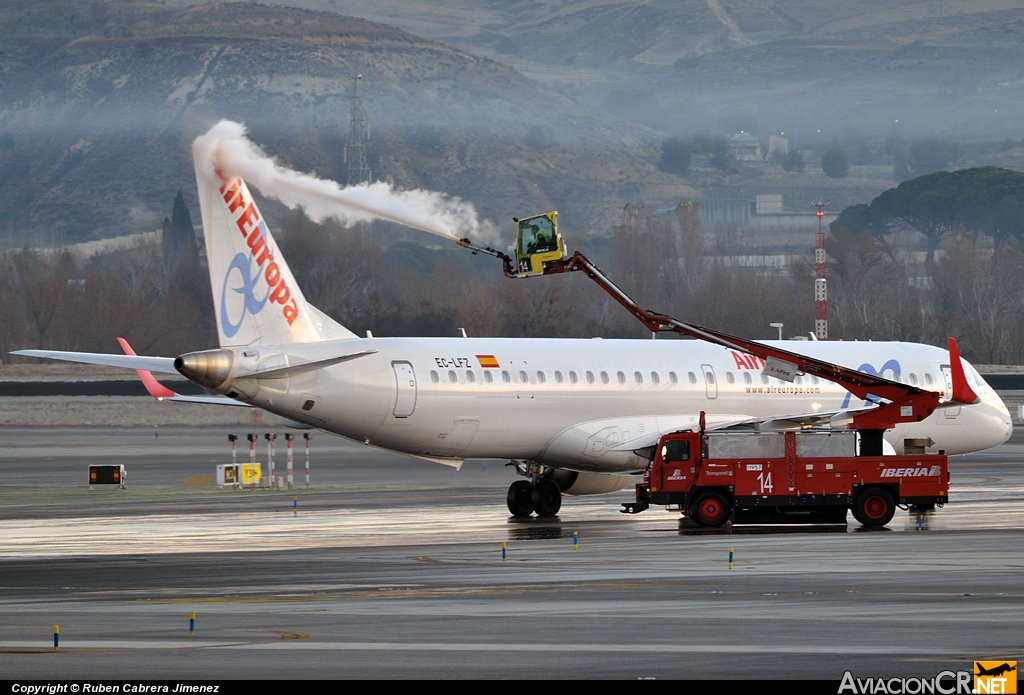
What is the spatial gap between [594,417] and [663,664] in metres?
21.9

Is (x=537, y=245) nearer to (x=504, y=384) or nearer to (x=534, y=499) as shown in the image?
(x=504, y=384)

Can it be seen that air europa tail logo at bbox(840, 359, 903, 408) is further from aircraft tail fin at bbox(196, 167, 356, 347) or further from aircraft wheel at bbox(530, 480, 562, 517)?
aircraft tail fin at bbox(196, 167, 356, 347)

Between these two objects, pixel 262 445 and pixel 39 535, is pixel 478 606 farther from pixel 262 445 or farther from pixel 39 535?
pixel 262 445

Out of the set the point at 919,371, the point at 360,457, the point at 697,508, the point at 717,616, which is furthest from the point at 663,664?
the point at 360,457

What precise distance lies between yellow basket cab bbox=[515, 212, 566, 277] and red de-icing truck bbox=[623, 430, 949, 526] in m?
4.24

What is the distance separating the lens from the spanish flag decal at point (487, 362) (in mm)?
34469

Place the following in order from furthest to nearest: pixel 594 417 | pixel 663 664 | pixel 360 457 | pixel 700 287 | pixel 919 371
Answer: pixel 700 287 → pixel 360 457 → pixel 919 371 → pixel 594 417 → pixel 663 664

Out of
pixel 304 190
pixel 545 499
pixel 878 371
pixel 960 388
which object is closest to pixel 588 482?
pixel 545 499

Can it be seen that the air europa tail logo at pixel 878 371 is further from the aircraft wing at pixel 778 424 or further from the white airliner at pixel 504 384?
the aircraft wing at pixel 778 424

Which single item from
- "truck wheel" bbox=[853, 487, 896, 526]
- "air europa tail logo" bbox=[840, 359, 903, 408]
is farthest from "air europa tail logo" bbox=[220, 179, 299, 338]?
"air europa tail logo" bbox=[840, 359, 903, 408]

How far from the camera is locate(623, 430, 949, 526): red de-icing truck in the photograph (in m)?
30.8

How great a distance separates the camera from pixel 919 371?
4000 centimetres

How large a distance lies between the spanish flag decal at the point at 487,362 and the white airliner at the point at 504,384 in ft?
0.10

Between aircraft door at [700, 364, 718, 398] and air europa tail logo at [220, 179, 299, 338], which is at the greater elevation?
air europa tail logo at [220, 179, 299, 338]
